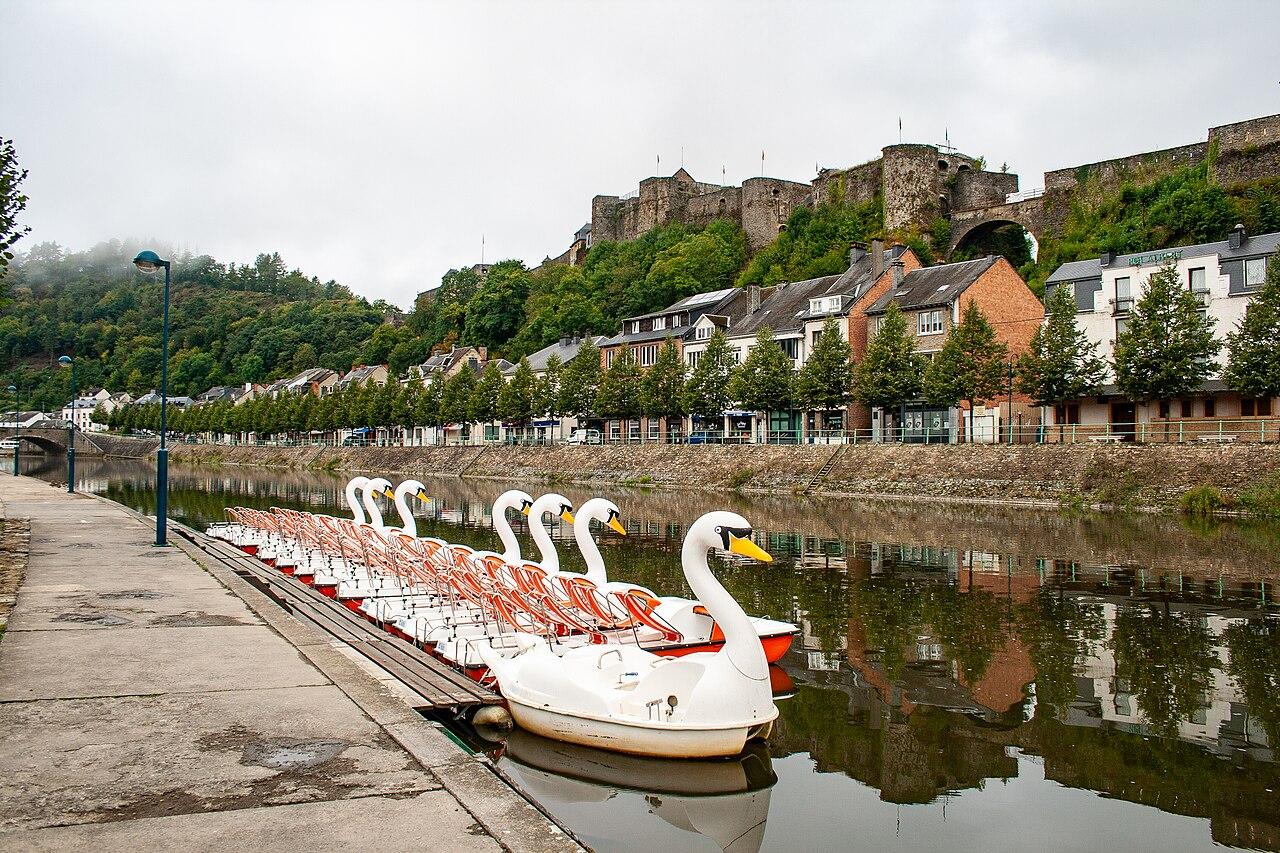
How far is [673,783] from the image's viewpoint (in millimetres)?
10578

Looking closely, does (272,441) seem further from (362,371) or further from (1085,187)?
(1085,187)

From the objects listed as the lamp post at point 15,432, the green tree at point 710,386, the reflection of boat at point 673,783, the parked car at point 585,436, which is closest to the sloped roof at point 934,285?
the green tree at point 710,386

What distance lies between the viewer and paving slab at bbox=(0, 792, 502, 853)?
638 centimetres

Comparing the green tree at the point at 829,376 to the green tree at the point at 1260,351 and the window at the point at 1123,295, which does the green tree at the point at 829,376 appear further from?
the green tree at the point at 1260,351

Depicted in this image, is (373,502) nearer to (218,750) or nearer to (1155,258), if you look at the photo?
(218,750)

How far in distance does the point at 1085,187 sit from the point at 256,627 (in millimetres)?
82051

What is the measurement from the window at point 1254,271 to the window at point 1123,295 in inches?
219

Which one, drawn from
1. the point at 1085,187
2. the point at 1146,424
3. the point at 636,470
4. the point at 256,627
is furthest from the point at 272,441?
the point at 256,627

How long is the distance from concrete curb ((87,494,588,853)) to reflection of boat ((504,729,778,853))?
73.2 inches

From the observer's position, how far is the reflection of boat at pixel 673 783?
973cm

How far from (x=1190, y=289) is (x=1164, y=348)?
9069 millimetres

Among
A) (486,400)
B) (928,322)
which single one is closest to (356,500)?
(928,322)

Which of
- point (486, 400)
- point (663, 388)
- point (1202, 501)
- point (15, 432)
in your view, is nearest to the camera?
point (1202, 501)

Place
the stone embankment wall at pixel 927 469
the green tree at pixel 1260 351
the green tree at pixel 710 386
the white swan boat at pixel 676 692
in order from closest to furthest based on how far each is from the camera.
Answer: the white swan boat at pixel 676 692
the stone embankment wall at pixel 927 469
the green tree at pixel 1260 351
the green tree at pixel 710 386
